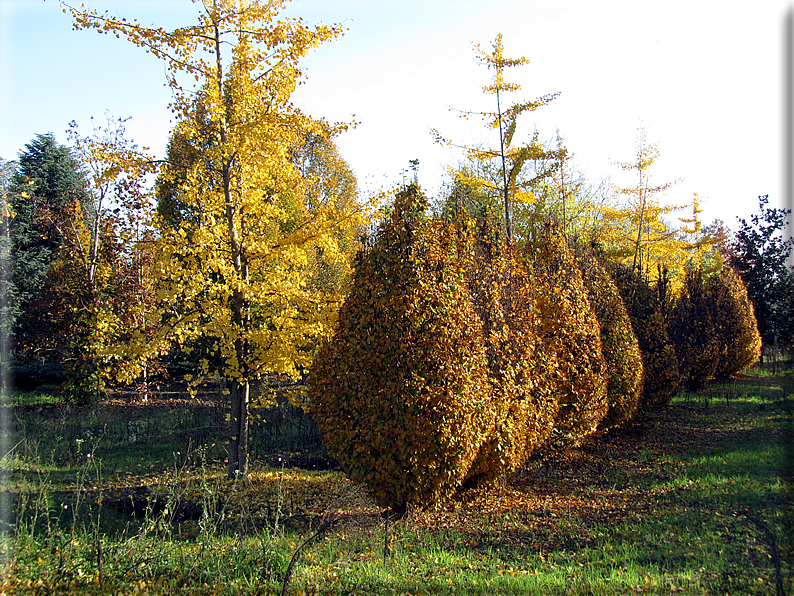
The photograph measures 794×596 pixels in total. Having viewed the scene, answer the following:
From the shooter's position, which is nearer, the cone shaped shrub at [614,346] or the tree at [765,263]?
the cone shaped shrub at [614,346]

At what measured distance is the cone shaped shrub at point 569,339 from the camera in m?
7.42

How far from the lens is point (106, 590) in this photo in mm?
3531

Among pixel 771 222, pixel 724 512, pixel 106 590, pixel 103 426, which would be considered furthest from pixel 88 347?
pixel 771 222

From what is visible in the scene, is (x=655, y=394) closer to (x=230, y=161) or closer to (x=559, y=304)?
(x=559, y=304)

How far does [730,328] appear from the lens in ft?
48.7

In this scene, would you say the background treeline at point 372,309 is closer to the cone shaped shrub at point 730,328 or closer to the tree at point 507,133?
the tree at point 507,133

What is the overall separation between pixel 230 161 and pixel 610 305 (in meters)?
6.79

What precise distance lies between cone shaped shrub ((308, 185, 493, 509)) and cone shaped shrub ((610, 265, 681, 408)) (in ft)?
20.0

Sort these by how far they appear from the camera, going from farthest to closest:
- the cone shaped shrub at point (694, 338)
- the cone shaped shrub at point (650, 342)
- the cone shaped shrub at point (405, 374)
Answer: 1. the cone shaped shrub at point (694, 338)
2. the cone shaped shrub at point (650, 342)
3. the cone shaped shrub at point (405, 374)

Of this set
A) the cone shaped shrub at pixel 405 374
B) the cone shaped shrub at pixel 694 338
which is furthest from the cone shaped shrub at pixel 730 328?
the cone shaped shrub at pixel 405 374

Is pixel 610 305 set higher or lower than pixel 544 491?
higher

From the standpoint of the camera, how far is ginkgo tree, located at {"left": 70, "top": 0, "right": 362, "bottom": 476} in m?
6.49

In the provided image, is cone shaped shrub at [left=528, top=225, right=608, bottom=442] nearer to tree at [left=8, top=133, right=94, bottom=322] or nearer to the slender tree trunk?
the slender tree trunk

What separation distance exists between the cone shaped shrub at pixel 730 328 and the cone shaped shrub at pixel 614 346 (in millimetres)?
7188
